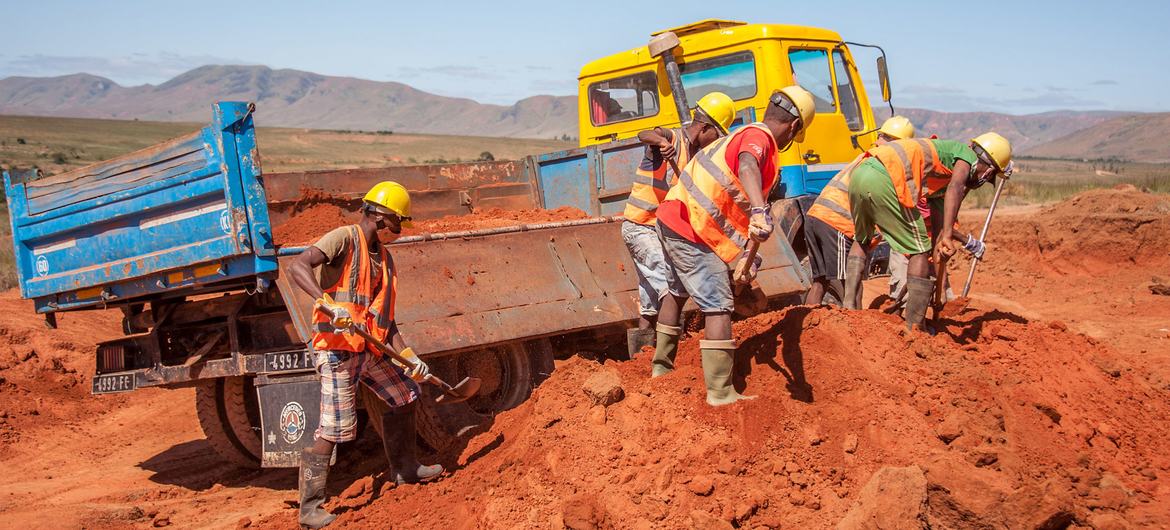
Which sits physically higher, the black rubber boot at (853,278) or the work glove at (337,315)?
the work glove at (337,315)

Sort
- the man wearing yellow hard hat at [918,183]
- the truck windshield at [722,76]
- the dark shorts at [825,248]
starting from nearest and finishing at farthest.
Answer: the man wearing yellow hard hat at [918,183] < the dark shorts at [825,248] < the truck windshield at [722,76]

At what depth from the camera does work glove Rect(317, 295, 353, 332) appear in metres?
4.76

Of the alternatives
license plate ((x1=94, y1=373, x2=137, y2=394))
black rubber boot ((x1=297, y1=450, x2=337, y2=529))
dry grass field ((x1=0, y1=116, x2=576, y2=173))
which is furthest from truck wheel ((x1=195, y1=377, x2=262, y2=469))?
dry grass field ((x1=0, y1=116, x2=576, y2=173))

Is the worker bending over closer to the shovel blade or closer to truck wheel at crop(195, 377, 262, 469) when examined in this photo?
the shovel blade

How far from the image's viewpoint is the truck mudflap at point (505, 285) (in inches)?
240

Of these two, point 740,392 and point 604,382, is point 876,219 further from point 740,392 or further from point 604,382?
point 604,382

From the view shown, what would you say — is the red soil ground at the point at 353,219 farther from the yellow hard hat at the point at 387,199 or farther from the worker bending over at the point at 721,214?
the worker bending over at the point at 721,214

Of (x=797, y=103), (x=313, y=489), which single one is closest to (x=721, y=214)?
(x=797, y=103)

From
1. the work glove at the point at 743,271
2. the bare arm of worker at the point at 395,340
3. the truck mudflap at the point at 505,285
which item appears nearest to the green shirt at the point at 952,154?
the work glove at the point at 743,271

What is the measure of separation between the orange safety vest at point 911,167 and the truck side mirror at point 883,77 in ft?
9.64

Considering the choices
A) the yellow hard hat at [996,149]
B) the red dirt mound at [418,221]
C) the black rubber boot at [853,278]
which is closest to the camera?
the yellow hard hat at [996,149]

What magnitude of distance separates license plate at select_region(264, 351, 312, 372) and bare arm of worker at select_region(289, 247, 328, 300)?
3.07 feet

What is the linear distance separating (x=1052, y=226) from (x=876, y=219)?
32.2 feet

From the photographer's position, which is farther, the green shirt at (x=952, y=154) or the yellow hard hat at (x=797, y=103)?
the green shirt at (x=952, y=154)
